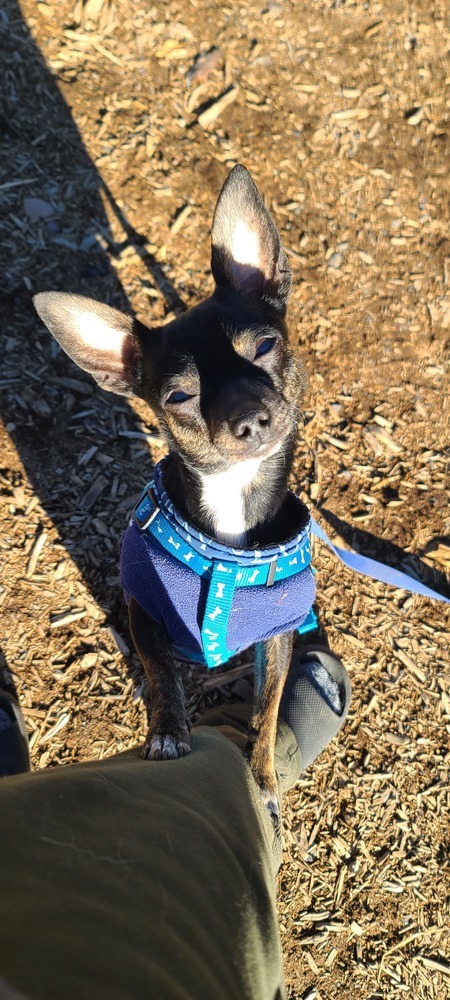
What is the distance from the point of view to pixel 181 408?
2.96 m

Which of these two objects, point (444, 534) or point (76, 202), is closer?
point (444, 534)

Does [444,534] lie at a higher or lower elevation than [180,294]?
lower

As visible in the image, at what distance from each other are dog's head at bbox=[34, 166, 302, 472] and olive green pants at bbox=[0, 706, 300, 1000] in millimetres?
1400

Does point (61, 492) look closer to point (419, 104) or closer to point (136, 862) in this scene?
point (136, 862)

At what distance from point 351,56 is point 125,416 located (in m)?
3.88

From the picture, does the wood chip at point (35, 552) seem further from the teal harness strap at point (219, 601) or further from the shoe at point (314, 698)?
the shoe at point (314, 698)

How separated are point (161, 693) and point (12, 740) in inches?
44.6

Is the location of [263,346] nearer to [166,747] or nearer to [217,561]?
[217,561]

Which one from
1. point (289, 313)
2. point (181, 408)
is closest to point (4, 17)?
point (289, 313)

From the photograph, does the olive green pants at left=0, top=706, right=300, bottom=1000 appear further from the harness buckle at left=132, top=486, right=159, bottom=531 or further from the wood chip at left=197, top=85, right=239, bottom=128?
the wood chip at left=197, top=85, right=239, bottom=128

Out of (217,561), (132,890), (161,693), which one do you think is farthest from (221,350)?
(132,890)

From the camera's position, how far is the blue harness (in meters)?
2.96

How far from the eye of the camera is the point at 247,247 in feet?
10.4

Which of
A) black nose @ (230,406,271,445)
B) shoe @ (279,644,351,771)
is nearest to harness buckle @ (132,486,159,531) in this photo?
black nose @ (230,406,271,445)
